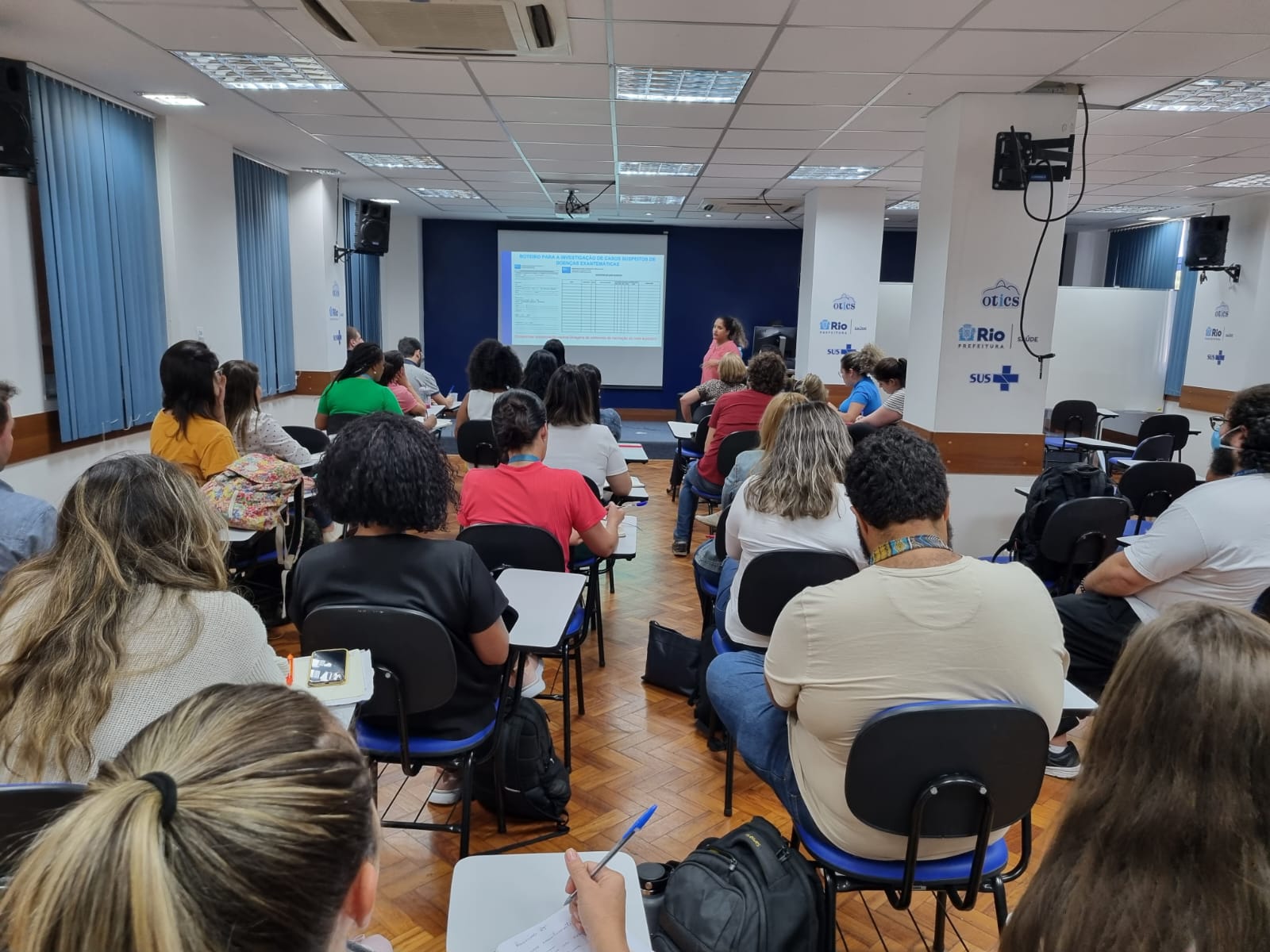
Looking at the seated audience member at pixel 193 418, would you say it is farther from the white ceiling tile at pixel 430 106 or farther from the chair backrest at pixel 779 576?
the chair backrest at pixel 779 576

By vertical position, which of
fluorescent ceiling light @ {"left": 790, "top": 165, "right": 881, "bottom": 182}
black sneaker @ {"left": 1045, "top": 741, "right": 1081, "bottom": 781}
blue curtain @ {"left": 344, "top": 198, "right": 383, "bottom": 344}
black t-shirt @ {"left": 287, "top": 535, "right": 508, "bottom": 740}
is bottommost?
black sneaker @ {"left": 1045, "top": 741, "right": 1081, "bottom": 781}

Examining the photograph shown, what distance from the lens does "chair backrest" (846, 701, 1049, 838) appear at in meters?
1.45

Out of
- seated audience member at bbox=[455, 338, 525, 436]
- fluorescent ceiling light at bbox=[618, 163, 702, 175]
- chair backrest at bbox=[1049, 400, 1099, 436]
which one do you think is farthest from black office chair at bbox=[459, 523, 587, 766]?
chair backrest at bbox=[1049, 400, 1099, 436]

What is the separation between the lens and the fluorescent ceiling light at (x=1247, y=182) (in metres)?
6.72

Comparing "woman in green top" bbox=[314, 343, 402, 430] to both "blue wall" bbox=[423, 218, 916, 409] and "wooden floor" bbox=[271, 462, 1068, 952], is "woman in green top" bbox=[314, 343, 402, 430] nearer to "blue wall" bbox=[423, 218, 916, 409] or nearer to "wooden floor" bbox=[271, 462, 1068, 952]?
"wooden floor" bbox=[271, 462, 1068, 952]

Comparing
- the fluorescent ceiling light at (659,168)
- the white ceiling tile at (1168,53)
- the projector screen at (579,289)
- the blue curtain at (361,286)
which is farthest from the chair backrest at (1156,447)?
the blue curtain at (361,286)

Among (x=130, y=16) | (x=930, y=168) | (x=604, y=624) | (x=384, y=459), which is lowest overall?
(x=604, y=624)

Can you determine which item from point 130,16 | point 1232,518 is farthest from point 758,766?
point 130,16

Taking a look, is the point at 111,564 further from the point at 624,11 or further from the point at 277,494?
the point at 624,11

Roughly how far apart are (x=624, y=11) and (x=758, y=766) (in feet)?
9.57

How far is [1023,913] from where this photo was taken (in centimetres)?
96

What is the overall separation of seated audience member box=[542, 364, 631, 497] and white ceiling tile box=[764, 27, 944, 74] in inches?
68.9

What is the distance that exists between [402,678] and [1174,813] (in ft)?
4.87

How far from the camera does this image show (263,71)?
441 centimetres
